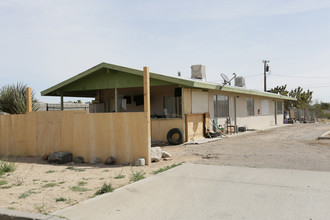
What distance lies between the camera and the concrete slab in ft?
13.9

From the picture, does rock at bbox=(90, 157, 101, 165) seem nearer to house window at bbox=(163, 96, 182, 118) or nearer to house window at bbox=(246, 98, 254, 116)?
house window at bbox=(163, 96, 182, 118)

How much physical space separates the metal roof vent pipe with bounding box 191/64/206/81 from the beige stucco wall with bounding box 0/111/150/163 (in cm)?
987

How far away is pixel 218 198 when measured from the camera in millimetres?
4891

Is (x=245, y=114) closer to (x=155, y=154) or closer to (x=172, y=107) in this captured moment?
(x=172, y=107)

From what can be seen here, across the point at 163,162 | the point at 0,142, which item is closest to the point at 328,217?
the point at 163,162

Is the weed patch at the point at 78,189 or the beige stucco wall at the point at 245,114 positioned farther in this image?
the beige stucco wall at the point at 245,114

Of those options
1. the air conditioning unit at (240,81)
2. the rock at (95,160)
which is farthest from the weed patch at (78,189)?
the air conditioning unit at (240,81)

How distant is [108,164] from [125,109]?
879cm

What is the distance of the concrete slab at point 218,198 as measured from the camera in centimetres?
422

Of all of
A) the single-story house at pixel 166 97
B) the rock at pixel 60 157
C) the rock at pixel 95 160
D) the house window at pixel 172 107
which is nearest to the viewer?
the rock at pixel 95 160

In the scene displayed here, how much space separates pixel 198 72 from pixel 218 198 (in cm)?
1352

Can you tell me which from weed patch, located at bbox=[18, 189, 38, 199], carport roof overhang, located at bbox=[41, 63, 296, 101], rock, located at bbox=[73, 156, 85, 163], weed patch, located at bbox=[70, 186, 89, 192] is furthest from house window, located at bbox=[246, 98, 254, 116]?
weed patch, located at bbox=[18, 189, 38, 199]

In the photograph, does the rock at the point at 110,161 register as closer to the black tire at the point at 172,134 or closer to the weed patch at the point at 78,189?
the weed patch at the point at 78,189

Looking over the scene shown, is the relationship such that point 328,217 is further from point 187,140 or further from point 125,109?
point 125,109
